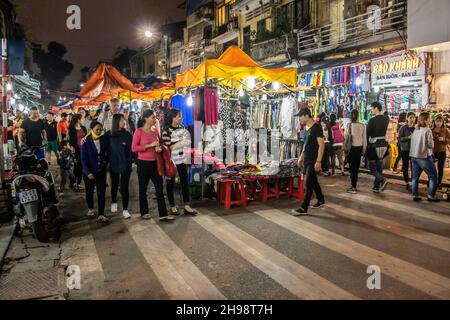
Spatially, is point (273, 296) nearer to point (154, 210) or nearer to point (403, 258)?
point (403, 258)

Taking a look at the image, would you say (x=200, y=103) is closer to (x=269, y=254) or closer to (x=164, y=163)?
(x=164, y=163)

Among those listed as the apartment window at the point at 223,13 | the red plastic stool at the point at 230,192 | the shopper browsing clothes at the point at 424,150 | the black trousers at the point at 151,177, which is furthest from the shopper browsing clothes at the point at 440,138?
the apartment window at the point at 223,13

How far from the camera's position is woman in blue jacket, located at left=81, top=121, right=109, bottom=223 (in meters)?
7.52

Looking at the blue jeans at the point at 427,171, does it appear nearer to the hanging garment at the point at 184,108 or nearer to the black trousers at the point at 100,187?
the hanging garment at the point at 184,108

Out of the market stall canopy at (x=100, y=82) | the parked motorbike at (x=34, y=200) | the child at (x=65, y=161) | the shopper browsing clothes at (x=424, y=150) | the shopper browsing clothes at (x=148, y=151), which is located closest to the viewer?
the parked motorbike at (x=34, y=200)

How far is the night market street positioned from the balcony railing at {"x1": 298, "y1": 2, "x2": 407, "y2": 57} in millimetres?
8129

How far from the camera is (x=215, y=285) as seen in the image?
464cm

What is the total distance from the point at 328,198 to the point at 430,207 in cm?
218

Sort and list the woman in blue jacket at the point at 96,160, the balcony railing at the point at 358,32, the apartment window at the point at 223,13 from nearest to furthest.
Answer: the woman in blue jacket at the point at 96,160 → the balcony railing at the point at 358,32 → the apartment window at the point at 223,13

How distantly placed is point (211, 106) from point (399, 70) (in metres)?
6.95

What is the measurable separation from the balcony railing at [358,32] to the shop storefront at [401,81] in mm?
1491

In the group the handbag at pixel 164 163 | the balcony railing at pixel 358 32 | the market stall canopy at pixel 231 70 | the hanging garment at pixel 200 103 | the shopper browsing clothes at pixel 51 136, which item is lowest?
the handbag at pixel 164 163

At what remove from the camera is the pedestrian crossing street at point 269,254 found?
14.8 feet

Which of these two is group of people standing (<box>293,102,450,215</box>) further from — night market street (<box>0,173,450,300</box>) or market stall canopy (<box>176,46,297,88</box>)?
market stall canopy (<box>176,46,297,88</box>)
